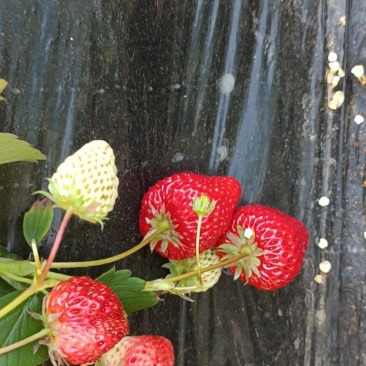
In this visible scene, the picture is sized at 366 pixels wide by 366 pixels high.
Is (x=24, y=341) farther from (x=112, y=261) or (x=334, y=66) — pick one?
(x=334, y=66)

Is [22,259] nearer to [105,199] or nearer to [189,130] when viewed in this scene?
[105,199]

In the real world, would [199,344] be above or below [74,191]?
below

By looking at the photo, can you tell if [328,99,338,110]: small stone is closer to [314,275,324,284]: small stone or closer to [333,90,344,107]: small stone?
[333,90,344,107]: small stone

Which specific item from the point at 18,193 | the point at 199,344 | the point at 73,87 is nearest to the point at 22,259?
the point at 18,193

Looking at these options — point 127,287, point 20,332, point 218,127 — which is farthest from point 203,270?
point 218,127

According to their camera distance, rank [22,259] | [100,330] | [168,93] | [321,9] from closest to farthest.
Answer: [100,330], [22,259], [168,93], [321,9]

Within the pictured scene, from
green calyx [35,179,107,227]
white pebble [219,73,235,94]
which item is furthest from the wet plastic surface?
green calyx [35,179,107,227]

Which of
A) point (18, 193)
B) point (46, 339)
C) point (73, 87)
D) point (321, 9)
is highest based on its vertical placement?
point (321, 9)
